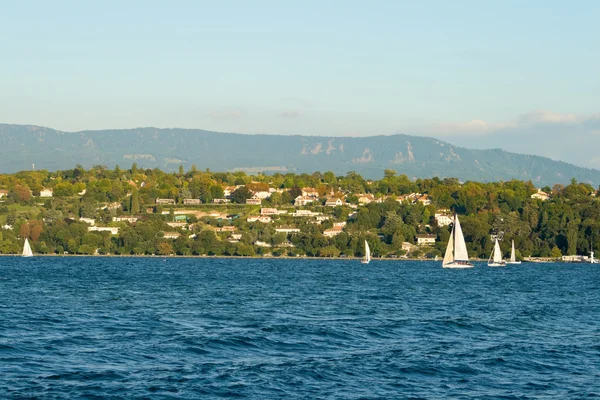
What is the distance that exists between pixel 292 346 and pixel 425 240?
14883cm

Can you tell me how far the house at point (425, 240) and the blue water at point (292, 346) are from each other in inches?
4641

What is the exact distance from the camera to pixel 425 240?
184500 mm

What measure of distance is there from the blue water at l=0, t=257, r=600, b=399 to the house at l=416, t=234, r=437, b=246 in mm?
117879

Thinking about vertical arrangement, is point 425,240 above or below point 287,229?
below

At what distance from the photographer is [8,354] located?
3456 centimetres

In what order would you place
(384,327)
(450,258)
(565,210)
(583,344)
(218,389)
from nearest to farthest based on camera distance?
(218,389) < (583,344) < (384,327) < (450,258) < (565,210)

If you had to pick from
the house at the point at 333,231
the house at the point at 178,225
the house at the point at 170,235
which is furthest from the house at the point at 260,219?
the house at the point at 170,235

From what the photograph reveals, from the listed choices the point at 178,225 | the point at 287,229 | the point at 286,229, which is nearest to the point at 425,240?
the point at 287,229

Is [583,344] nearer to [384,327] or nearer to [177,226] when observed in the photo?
[384,327]

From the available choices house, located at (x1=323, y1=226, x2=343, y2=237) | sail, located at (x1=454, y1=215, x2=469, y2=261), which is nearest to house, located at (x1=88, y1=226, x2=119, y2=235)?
house, located at (x1=323, y1=226, x2=343, y2=237)

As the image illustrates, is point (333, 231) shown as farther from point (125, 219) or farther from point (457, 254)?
point (457, 254)

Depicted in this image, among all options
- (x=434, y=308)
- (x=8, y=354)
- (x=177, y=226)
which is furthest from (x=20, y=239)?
(x=8, y=354)

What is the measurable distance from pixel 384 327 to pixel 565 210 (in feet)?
504

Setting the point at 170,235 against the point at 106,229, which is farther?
the point at 106,229
